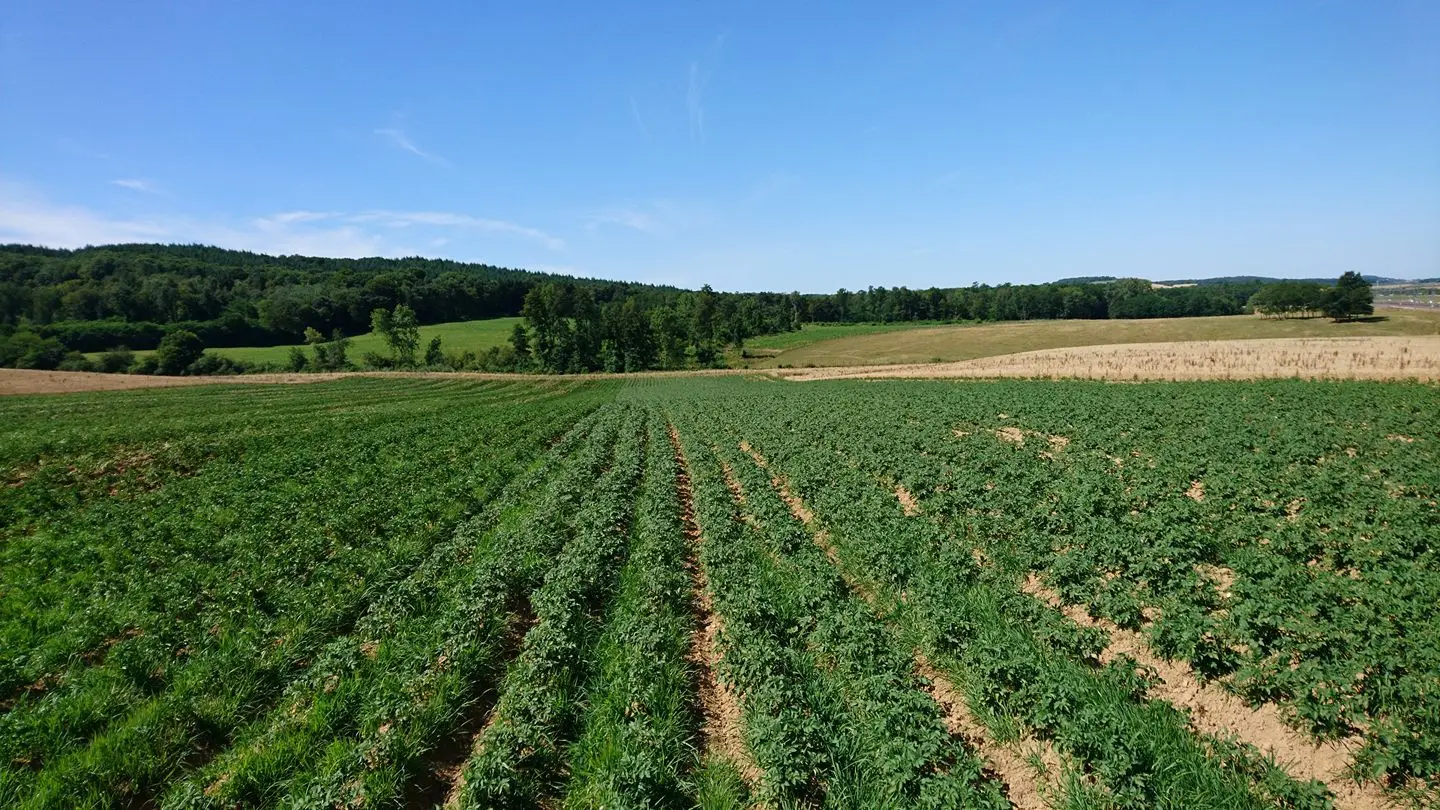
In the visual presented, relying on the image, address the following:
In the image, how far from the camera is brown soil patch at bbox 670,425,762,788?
6.12 m

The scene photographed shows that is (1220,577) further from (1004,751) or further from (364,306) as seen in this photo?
(364,306)

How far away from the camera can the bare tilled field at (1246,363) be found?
1433 inches

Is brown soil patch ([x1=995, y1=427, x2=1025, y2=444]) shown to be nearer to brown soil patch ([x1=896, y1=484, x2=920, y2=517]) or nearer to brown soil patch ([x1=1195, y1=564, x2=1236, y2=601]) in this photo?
A: brown soil patch ([x1=896, y1=484, x2=920, y2=517])

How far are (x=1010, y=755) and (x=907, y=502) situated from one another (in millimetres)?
8751

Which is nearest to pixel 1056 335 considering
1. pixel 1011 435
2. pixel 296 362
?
pixel 1011 435

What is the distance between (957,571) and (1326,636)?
4.20 metres

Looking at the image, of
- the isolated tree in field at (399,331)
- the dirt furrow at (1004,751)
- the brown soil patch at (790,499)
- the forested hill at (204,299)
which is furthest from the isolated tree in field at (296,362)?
the dirt furrow at (1004,751)

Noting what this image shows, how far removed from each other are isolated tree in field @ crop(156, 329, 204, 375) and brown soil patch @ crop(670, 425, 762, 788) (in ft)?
351

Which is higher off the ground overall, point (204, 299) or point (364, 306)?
point (204, 299)

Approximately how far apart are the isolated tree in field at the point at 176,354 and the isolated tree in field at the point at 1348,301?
171667 mm

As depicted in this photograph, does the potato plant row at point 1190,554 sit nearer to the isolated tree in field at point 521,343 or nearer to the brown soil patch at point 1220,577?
the brown soil patch at point 1220,577

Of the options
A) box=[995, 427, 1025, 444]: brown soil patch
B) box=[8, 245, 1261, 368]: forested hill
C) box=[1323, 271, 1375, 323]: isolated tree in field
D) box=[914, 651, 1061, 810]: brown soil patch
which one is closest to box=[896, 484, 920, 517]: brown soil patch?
box=[914, 651, 1061, 810]: brown soil patch

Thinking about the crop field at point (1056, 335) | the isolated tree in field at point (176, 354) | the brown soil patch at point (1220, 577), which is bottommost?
the brown soil patch at point (1220, 577)

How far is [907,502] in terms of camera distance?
14320 millimetres
